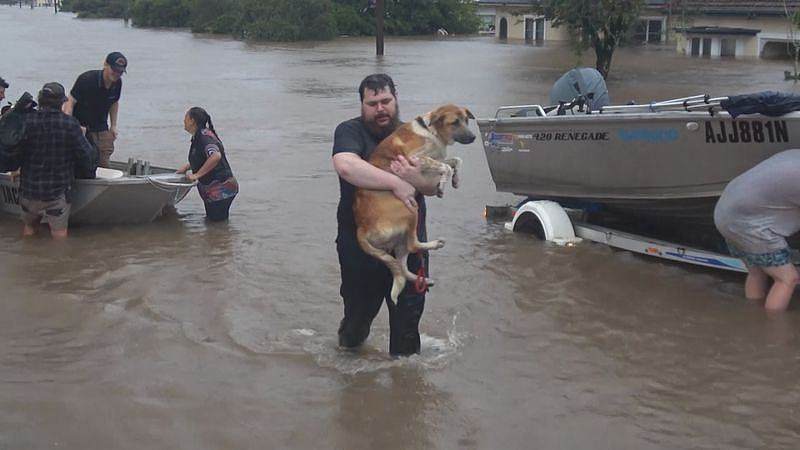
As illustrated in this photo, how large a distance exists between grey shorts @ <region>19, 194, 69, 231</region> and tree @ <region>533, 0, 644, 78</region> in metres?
21.0

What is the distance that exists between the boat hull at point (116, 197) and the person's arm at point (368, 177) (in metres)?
4.90

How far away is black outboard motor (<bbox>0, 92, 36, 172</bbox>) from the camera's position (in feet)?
28.3

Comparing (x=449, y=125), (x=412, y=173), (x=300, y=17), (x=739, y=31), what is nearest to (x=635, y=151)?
(x=449, y=125)

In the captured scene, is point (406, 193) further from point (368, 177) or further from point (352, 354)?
point (352, 354)

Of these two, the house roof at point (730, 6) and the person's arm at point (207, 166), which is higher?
the house roof at point (730, 6)

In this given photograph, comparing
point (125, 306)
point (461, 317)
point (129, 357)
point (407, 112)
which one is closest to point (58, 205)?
point (125, 306)

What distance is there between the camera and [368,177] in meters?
4.92

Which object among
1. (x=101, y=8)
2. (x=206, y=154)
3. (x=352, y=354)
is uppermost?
(x=101, y=8)

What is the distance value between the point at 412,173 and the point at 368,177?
0.23m

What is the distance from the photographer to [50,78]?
28.6 meters

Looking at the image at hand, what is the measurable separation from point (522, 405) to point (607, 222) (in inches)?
159

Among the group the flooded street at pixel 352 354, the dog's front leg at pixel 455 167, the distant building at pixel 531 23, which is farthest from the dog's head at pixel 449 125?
the distant building at pixel 531 23

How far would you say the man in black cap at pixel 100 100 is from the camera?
1001 cm

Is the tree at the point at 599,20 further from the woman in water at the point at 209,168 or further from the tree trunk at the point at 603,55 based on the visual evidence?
the woman in water at the point at 209,168
